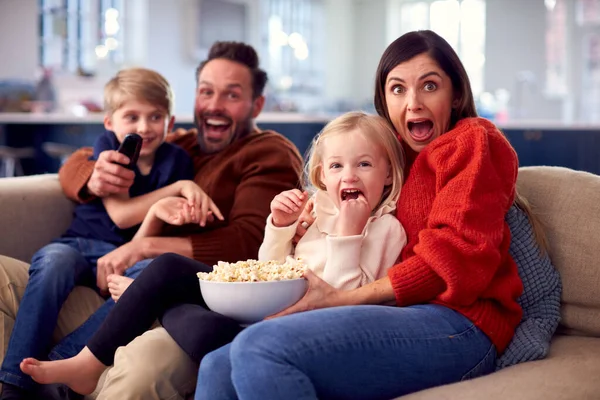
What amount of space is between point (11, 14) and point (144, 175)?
5.84m

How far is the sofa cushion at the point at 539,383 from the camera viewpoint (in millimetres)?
1275

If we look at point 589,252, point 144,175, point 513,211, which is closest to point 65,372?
point 144,175

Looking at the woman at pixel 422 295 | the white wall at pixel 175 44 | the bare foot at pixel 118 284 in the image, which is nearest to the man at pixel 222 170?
the bare foot at pixel 118 284

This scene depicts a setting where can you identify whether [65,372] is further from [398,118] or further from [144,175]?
[398,118]

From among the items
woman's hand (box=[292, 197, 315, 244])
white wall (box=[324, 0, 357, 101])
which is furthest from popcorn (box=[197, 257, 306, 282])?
white wall (box=[324, 0, 357, 101])

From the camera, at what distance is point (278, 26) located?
1047cm

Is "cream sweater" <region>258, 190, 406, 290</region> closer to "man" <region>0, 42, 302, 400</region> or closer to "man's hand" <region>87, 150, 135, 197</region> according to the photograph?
"man" <region>0, 42, 302, 400</region>

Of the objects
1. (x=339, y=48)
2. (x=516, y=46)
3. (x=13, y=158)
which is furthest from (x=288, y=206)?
(x=339, y=48)

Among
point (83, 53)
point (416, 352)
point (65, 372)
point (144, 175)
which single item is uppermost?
point (83, 53)

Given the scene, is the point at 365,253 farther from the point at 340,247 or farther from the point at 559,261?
the point at 559,261

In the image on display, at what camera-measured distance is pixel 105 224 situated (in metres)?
2.09

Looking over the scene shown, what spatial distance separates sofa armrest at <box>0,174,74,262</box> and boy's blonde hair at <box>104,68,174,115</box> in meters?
0.32

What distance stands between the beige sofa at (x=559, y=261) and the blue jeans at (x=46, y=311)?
0.23 m

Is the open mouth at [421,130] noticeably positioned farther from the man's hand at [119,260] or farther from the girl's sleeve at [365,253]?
the man's hand at [119,260]
